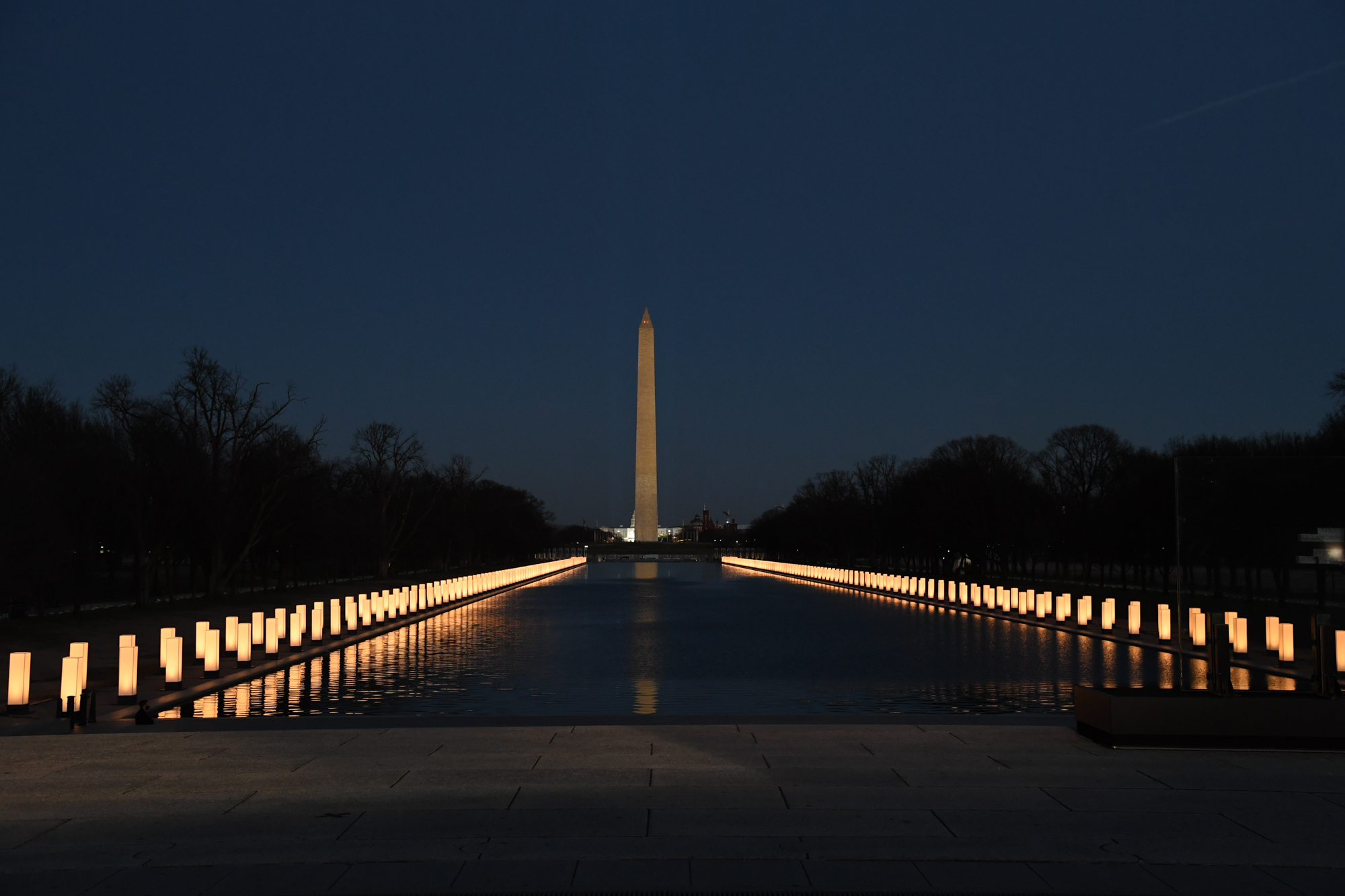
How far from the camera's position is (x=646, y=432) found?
350 feet

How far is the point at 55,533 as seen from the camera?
31469 mm

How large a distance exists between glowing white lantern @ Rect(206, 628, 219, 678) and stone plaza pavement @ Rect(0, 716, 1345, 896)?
21.7ft

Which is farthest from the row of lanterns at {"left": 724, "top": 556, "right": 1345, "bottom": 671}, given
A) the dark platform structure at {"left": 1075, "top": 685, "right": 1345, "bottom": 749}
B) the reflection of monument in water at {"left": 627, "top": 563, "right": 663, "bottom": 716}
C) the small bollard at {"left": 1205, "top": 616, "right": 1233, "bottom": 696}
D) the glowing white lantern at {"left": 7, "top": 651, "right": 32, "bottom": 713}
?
the glowing white lantern at {"left": 7, "top": 651, "right": 32, "bottom": 713}

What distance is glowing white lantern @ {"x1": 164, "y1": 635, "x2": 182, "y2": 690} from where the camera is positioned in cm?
1714

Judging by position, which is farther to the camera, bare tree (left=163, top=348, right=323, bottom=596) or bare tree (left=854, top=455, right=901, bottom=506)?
bare tree (left=854, top=455, right=901, bottom=506)

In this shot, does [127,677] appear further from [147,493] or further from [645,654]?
[147,493]

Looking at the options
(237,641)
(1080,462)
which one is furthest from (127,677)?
(1080,462)

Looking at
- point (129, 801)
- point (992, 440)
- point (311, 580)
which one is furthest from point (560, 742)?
point (992, 440)

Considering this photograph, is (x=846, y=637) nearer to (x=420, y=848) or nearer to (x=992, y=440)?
(x=420, y=848)

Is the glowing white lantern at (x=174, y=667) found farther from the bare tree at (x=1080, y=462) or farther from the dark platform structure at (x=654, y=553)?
the dark platform structure at (x=654, y=553)

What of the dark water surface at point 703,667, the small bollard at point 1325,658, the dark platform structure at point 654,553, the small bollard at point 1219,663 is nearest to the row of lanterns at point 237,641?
the dark water surface at point 703,667

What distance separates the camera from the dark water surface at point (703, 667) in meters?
16.4

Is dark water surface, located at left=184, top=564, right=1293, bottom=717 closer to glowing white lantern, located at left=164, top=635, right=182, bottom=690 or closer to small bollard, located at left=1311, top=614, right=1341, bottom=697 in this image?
glowing white lantern, located at left=164, top=635, right=182, bottom=690

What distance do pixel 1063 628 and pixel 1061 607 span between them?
252 cm
